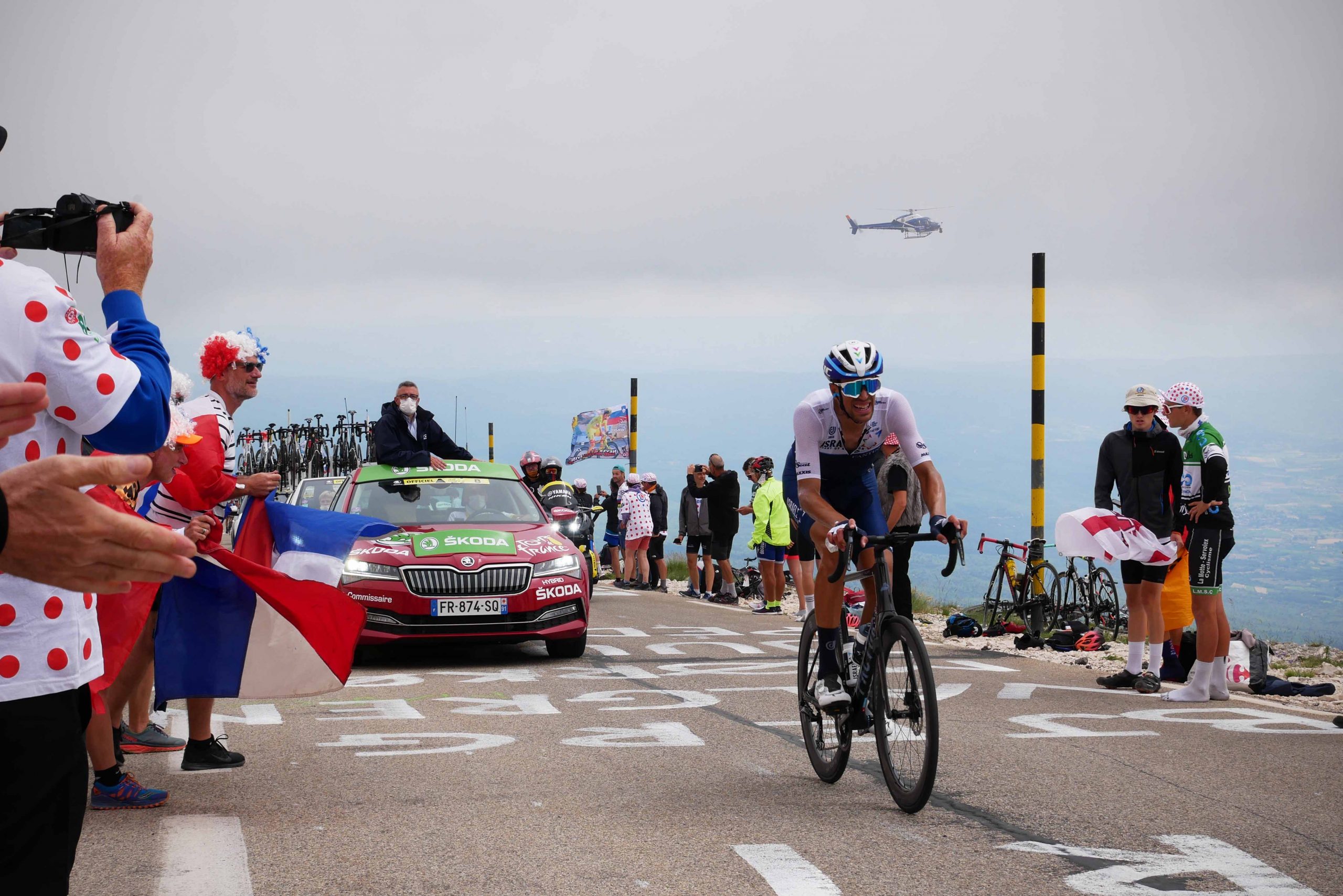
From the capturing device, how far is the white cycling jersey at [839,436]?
20.5 feet

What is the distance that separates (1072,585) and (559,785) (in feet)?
32.0

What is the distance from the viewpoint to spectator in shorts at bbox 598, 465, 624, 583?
2581 centimetres

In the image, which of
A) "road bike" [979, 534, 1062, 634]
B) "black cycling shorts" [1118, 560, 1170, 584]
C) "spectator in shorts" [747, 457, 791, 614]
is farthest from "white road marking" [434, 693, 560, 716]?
"spectator in shorts" [747, 457, 791, 614]

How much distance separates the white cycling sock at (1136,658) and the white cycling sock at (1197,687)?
713 millimetres

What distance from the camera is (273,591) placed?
19.8 ft

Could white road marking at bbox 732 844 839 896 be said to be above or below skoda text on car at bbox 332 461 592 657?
below

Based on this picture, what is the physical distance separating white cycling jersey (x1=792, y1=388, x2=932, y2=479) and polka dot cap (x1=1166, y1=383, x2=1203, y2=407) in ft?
13.0

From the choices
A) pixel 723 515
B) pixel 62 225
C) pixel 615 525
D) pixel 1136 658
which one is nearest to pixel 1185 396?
pixel 1136 658

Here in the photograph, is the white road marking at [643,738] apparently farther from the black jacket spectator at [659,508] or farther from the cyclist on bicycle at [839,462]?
the black jacket spectator at [659,508]

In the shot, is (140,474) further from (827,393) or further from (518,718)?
(518,718)

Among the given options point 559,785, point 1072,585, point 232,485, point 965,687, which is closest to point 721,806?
point 559,785

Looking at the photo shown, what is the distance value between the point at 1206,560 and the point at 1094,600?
5.65 metres

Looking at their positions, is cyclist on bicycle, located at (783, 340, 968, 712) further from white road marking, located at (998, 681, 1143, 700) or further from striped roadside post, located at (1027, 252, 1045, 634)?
striped roadside post, located at (1027, 252, 1045, 634)

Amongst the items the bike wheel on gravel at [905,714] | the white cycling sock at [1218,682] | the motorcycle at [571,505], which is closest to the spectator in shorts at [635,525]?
the motorcycle at [571,505]
